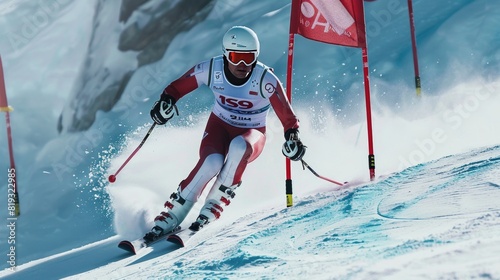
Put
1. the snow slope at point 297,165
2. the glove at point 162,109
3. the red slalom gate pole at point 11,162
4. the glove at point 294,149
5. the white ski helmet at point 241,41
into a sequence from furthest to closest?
the red slalom gate pole at point 11,162, the glove at point 162,109, the white ski helmet at point 241,41, the glove at point 294,149, the snow slope at point 297,165

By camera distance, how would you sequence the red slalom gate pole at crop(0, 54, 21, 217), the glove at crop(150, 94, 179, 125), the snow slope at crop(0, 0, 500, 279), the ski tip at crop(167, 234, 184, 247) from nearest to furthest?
the snow slope at crop(0, 0, 500, 279) → the ski tip at crop(167, 234, 184, 247) → the glove at crop(150, 94, 179, 125) → the red slalom gate pole at crop(0, 54, 21, 217)

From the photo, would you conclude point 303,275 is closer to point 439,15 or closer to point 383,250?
point 383,250

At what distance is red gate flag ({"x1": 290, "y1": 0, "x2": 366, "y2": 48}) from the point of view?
488 centimetres

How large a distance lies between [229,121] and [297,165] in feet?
5.26

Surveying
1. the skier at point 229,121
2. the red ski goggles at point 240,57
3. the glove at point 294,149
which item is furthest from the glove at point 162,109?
the glove at point 294,149

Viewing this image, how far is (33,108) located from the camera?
1040 centimetres

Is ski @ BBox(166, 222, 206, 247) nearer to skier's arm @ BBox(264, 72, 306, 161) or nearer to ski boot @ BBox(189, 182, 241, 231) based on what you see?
ski boot @ BBox(189, 182, 241, 231)

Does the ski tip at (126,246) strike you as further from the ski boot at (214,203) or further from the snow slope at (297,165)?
the ski boot at (214,203)

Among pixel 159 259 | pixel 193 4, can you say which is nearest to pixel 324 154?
pixel 159 259

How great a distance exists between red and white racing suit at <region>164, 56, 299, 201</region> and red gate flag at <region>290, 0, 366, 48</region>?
472 mm

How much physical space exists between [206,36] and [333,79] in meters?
2.30

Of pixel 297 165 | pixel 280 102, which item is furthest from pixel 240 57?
pixel 297 165

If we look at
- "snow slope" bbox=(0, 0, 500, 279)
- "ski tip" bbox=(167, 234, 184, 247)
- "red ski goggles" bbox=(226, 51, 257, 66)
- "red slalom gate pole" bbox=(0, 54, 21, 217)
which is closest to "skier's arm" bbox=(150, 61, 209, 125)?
"red ski goggles" bbox=(226, 51, 257, 66)

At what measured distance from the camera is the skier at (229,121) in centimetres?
462
